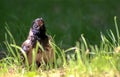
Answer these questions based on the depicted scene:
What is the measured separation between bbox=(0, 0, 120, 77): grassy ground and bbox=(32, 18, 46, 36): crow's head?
0.24 m

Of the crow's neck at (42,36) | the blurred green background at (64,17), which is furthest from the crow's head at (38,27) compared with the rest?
the blurred green background at (64,17)

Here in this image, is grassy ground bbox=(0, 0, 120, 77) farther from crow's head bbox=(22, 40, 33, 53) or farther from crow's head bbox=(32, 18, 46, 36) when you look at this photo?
crow's head bbox=(32, 18, 46, 36)

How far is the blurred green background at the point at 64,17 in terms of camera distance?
28.4 feet

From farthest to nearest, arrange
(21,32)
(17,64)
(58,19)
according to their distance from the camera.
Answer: (58,19)
(21,32)
(17,64)

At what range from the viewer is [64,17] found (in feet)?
35.1

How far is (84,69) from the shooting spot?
5352 millimetres

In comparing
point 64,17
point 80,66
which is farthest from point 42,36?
point 64,17

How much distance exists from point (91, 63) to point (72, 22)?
188 inches

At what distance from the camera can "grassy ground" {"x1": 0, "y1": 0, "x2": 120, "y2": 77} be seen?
5.44m

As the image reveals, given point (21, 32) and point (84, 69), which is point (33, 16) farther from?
point (84, 69)

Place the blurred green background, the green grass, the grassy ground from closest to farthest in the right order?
the green grass < the grassy ground < the blurred green background

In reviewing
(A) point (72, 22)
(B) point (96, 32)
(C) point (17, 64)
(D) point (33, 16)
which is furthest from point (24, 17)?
(C) point (17, 64)

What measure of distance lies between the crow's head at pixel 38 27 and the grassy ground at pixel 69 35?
0.79 ft

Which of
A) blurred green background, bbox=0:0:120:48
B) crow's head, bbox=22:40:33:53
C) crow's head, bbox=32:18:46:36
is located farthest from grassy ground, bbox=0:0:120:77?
crow's head, bbox=32:18:46:36
